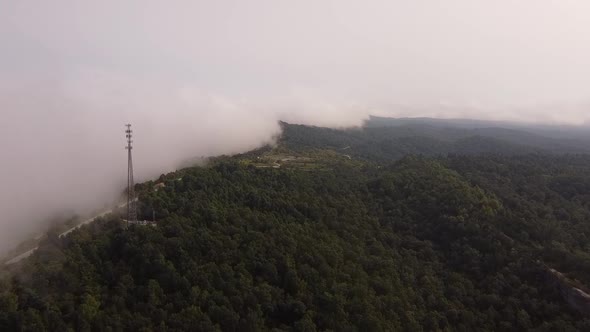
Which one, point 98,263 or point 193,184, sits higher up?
point 193,184

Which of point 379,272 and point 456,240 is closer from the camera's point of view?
point 379,272

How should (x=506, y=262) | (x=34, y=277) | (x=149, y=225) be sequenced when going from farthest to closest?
(x=506, y=262) → (x=149, y=225) → (x=34, y=277)

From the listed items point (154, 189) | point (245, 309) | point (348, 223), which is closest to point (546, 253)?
point (348, 223)

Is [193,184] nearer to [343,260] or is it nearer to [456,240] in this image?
[343,260]

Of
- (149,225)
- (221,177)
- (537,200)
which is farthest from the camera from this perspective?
(537,200)

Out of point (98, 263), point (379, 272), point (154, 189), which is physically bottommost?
point (379, 272)

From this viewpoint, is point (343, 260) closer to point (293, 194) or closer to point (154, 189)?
point (293, 194)
